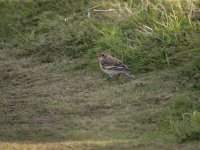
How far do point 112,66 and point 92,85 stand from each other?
37cm

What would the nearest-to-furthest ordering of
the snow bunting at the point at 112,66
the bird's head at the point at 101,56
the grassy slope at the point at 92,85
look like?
the grassy slope at the point at 92,85, the snow bunting at the point at 112,66, the bird's head at the point at 101,56

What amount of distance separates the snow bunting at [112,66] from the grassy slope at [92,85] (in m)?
0.13

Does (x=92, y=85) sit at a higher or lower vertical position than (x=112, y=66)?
lower

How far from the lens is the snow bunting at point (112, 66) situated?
8859 mm

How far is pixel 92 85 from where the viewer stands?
349 inches

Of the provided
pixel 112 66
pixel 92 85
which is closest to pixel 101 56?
pixel 112 66

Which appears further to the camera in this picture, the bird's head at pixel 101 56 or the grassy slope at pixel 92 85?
the bird's head at pixel 101 56

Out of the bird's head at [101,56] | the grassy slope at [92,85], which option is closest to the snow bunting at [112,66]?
the bird's head at [101,56]

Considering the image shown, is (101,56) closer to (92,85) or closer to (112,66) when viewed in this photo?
(112,66)

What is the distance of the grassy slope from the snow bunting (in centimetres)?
13

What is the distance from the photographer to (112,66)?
29.4 ft

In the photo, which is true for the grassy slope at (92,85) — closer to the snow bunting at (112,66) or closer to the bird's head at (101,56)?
the snow bunting at (112,66)

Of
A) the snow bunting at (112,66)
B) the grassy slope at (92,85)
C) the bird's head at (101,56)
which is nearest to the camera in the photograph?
the grassy slope at (92,85)

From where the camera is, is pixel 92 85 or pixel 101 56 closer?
pixel 92 85
